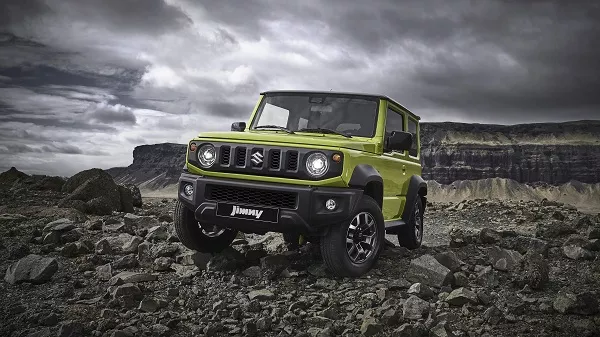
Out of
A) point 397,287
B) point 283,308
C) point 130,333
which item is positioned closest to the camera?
point 130,333

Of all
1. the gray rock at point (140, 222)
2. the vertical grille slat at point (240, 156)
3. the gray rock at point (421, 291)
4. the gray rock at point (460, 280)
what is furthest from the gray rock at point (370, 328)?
the gray rock at point (140, 222)

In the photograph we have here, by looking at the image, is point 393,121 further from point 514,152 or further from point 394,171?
point 514,152

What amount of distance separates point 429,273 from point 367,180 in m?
1.30

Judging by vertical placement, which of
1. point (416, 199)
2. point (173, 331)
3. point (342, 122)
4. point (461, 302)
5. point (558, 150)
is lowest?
point (173, 331)

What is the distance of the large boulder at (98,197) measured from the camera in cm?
1255

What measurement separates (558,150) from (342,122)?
5555 inches

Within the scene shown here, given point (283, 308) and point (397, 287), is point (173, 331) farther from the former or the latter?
point (397, 287)

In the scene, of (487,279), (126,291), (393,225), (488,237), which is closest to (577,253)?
(488,237)

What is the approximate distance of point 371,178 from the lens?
248 inches

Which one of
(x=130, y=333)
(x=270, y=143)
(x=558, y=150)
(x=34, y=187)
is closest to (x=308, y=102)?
(x=270, y=143)

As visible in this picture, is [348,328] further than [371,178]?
No

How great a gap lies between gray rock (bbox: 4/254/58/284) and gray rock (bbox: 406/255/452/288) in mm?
4212

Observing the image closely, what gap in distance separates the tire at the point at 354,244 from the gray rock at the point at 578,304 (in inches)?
78.4

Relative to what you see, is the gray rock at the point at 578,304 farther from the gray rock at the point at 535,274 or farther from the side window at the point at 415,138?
the side window at the point at 415,138
